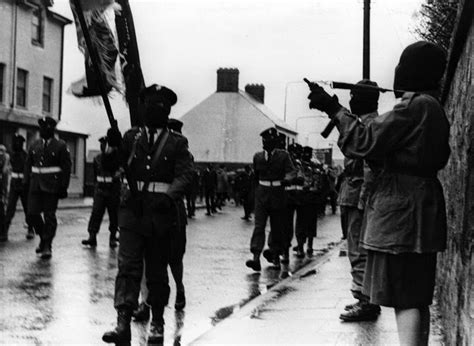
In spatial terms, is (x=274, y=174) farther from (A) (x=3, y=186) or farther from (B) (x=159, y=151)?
(A) (x=3, y=186)

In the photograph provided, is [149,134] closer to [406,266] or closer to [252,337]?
[252,337]

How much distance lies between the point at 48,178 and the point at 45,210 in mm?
491

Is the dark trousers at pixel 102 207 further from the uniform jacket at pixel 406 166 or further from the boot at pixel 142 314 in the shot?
the uniform jacket at pixel 406 166

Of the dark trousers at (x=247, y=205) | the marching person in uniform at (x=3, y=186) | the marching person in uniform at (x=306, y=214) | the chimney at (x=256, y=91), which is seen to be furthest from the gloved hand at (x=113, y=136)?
the chimney at (x=256, y=91)

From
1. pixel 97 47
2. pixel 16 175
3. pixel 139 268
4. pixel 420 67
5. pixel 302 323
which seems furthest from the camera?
pixel 16 175

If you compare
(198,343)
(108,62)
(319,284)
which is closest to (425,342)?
(198,343)

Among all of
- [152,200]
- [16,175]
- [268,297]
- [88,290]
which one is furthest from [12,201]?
[152,200]

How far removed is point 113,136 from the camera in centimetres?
596

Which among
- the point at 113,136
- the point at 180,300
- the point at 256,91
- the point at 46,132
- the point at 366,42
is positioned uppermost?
the point at 256,91

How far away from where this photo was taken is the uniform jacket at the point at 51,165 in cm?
1178

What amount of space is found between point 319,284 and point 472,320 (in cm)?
593

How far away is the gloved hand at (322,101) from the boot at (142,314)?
146 inches

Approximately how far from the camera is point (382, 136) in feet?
13.2

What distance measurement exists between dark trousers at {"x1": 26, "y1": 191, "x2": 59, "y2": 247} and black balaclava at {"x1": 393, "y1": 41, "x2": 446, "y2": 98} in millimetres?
8315
